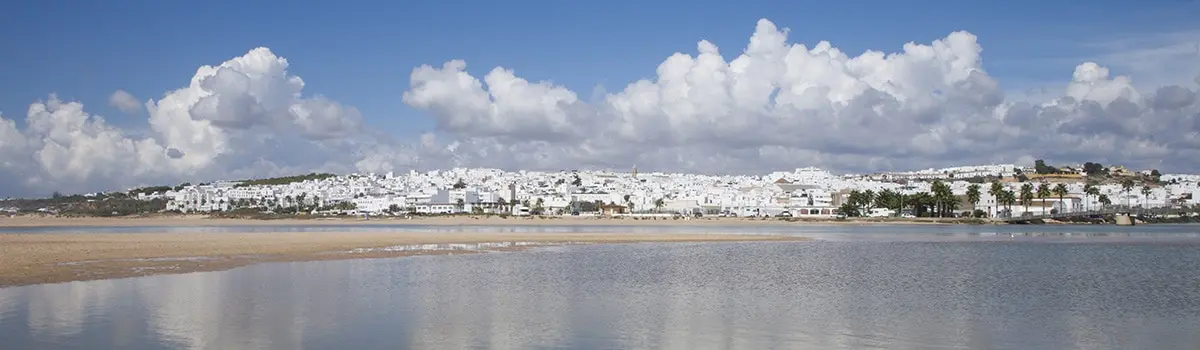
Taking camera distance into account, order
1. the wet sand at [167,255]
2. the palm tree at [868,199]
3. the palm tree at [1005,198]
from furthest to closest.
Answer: the palm tree at [868,199] < the palm tree at [1005,198] < the wet sand at [167,255]

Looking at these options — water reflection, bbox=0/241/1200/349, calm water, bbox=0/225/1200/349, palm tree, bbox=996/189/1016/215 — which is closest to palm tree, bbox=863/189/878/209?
palm tree, bbox=996/189/1016/215

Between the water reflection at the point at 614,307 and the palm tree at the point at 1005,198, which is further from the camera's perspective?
the palm tree at the point at 1005,198

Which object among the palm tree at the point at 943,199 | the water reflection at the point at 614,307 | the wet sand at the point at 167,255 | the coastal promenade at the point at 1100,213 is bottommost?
the water reflection at the point at 614,307

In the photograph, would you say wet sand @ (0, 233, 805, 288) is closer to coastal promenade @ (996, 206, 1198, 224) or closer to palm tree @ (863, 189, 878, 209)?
coastal promenade @ (996, 206, 1198, 224)

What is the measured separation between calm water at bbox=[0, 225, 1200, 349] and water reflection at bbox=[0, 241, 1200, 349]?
53 millimetres

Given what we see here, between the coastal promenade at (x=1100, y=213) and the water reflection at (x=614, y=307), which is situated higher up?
the coastal promenade at (x=1100, y=213)

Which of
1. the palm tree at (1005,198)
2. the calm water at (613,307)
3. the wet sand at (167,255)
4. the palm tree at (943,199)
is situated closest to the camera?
the calm water at (613,307)

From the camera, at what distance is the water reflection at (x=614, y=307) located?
16141mm

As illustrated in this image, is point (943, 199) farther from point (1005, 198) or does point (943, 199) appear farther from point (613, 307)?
point (613, 307)

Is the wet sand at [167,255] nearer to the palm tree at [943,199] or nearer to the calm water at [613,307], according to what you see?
the calm water at [613,307]

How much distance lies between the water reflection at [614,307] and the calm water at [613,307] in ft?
0.17

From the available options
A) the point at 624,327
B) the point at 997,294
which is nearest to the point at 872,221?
the point at 997,294

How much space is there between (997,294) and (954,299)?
1.95 meters

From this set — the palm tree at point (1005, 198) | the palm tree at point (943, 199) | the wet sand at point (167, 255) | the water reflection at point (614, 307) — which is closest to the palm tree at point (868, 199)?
the palm tree at point (943, 199)
